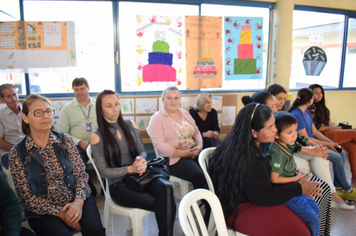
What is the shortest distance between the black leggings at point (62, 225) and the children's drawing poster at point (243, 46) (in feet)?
10.2

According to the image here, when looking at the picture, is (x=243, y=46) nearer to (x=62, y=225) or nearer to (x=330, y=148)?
(x=330, y=148)

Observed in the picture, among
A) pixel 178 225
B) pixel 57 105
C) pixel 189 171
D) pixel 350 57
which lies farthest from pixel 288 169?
pixel 350 57

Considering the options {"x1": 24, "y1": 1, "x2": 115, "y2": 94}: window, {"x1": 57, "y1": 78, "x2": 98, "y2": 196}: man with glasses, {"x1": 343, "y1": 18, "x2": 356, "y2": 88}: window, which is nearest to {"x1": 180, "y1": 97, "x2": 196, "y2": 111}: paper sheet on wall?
{"x1": 24, "y1": 1, "x2": 115, "y2": 94}: window

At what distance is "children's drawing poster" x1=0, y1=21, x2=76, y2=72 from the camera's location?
3.28m

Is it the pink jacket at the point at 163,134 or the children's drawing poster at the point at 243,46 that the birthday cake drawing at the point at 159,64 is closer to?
the children's drawing poster at the point at 243,46

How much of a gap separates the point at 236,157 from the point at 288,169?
1.69 ft

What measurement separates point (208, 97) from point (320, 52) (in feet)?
9.55

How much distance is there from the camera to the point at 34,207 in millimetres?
1563

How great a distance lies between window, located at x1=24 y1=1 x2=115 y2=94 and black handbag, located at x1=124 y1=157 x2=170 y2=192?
202 centimetres

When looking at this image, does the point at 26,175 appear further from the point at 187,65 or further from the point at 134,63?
the point at 187,65

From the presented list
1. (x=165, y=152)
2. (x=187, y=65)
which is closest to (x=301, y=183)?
(x=165, y=152)

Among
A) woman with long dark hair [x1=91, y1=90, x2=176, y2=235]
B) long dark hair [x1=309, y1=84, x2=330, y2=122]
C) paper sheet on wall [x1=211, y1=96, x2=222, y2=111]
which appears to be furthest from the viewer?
paper sheet on wall [x1=211, y1=96, x2=222, y2=111]

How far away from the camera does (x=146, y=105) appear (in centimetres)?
377

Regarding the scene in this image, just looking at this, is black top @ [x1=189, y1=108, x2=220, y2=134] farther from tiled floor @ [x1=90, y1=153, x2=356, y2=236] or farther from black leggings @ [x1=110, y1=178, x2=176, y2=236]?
black leggings @ [x1=110, y1=178, x2=176, y2=236]
